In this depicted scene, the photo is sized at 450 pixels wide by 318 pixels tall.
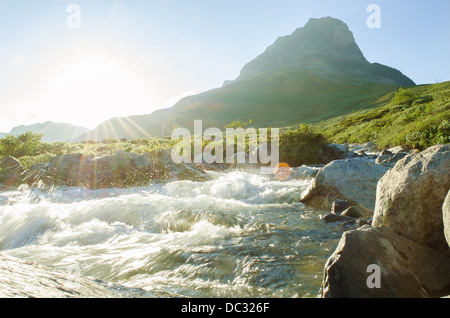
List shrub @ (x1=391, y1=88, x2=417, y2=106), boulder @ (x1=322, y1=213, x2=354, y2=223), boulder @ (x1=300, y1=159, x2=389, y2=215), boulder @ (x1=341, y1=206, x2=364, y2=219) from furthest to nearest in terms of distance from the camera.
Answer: shrub @ (x1=391, y1=88, x2=417, y2=106) → boulder @ (x1=300, y1=159, x2=389, y2=215) → boulder @ (x1=341, y1=206, x2=364, y2=219) → boulder @ (x1=322, y1=213, x2=354, y2=223)

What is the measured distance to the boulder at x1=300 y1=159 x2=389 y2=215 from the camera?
8.02m

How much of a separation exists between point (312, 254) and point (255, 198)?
5.55 metres

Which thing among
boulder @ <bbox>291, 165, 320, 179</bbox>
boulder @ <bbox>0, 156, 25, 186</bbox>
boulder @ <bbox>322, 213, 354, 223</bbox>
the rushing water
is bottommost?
the rushing water

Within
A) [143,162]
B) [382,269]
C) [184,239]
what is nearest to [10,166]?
[143,162]

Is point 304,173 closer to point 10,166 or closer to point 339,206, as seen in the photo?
point 339,206

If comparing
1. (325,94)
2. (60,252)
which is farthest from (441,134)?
(325,94)

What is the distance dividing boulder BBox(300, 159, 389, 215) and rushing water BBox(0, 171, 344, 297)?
32.6 inches

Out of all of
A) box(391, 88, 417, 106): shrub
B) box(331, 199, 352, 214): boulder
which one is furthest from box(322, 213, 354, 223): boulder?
box(391, 88, 417, 106): shrub

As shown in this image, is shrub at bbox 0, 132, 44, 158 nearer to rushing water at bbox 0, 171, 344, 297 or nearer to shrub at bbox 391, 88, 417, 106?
rushing water at bbox 0, 171, 344, 297

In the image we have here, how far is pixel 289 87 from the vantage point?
180375 mm

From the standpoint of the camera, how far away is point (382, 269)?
3121mm

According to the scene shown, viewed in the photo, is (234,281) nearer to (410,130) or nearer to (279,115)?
(410,130)

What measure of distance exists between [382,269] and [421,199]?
1.79 meters
